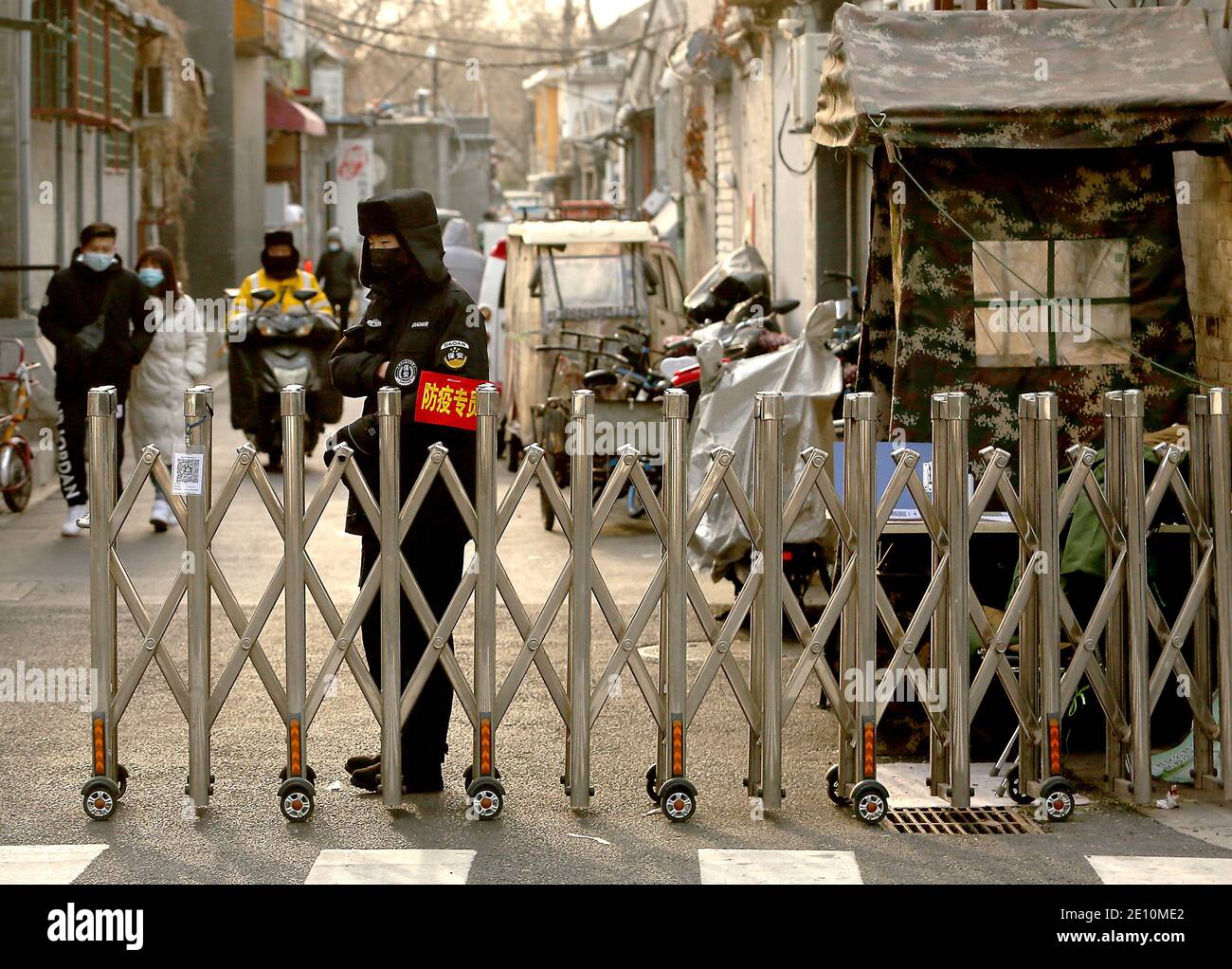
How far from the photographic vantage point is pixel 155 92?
24.4 meters

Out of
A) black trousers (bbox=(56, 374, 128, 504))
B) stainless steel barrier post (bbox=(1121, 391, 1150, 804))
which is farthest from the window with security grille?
stainless steel barrier post (bbox=(1121, 391, 1150, 804))

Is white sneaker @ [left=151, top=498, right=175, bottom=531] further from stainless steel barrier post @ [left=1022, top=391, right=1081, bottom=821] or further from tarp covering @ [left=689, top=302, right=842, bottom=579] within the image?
stainless steel barrier post @ [left=1022, top=391, right=1081, bottom=821]

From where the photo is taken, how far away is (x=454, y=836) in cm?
589

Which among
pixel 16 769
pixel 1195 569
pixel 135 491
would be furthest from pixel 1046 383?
pixel 16 769

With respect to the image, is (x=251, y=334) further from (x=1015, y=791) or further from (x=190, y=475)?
(x=1015, y=791)

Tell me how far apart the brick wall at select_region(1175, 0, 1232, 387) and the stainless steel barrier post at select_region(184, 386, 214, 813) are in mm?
4193

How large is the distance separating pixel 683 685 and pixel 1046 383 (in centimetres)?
236

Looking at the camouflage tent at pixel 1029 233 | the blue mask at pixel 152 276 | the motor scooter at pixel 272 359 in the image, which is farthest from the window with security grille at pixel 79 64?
the camouflage tent at pixel 1029 233

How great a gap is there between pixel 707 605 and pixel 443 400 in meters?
1.09

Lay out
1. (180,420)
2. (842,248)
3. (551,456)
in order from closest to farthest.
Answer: (180,420)
(551,456)
(842,248)

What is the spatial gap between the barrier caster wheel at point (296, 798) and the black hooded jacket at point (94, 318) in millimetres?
6307
